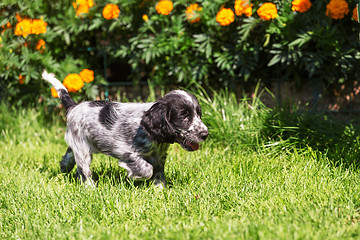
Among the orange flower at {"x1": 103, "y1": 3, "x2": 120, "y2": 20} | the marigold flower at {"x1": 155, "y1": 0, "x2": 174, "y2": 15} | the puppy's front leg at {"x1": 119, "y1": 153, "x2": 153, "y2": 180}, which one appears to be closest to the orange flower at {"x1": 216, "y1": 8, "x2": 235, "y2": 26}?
the marigold flower at {"x1": 155, "y1": 0, "x2": 174, "y2": 15}

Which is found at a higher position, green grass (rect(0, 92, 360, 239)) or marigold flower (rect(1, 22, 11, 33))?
marigold flower (rect(1, 22, 11, 33))

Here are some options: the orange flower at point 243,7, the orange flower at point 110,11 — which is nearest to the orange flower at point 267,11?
the orange flower at point 243,7

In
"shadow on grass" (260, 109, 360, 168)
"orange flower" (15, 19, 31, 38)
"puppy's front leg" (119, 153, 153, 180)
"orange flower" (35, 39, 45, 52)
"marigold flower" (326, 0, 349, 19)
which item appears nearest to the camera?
"puppy's front leg" (119, 153, 153, 180)

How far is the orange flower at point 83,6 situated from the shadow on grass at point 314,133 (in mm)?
2724

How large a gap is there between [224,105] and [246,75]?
48cm

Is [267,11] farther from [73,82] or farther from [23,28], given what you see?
[23,28]

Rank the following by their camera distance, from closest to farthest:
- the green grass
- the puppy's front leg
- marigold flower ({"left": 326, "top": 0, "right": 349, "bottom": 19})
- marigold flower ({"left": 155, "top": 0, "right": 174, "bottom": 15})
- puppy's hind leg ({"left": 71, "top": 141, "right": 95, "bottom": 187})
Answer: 1. the green grass
2. the puppy's front leg
3. puppy's hind leg ({"left": 71, "top": 141, "right": 95, "bottom": 187})
4. marigold flower ({"left": 326, "top": 0, "right": 349, "bottom": 19})
5. marigold flower ({"left": 155, "top": 0, "right": 174, "bottom": 15})

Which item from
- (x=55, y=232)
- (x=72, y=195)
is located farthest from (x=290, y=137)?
(x=55, y=232)

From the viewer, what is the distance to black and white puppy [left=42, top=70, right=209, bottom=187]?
2699 mm

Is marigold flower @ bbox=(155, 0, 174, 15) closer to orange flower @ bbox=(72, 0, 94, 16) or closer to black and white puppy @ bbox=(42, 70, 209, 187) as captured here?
orange flower @ bbox=(72, 0, 94, 16)

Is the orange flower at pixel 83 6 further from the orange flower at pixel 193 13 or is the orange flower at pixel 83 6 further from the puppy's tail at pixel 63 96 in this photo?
the puppy's tail at pixel 63 96

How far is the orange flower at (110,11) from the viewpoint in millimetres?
4848

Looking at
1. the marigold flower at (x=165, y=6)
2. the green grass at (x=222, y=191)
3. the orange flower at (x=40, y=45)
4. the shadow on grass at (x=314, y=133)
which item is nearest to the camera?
the green grass at (x=222, y=191)

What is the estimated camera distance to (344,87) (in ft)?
16.0
